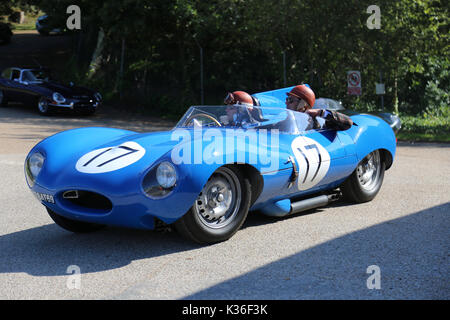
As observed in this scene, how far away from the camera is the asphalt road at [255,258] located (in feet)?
13.1

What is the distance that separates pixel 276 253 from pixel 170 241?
38.4 inches

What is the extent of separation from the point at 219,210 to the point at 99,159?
1.11m

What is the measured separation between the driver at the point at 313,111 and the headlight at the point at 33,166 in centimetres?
280

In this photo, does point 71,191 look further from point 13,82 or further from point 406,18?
point 13,82

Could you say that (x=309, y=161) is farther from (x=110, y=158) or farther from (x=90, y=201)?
(x=90, y=201)

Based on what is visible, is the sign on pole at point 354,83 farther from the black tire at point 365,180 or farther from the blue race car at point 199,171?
the blue race car at point 199,171

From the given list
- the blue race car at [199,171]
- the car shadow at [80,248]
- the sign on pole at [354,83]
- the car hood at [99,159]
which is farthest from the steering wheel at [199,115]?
the sign on pole at [354,83]

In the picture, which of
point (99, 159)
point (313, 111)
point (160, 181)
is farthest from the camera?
point (313, 111)

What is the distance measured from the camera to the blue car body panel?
4.52 m

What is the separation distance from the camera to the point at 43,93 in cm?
1770

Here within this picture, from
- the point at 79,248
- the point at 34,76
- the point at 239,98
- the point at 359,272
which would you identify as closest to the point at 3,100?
the point at 34,76

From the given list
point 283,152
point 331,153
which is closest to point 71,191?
point 283,152

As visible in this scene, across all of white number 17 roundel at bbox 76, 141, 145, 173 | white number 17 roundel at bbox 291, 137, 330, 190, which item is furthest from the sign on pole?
white number 17 roundel at bbox 76, 141, 145, 173

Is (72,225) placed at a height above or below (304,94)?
below
